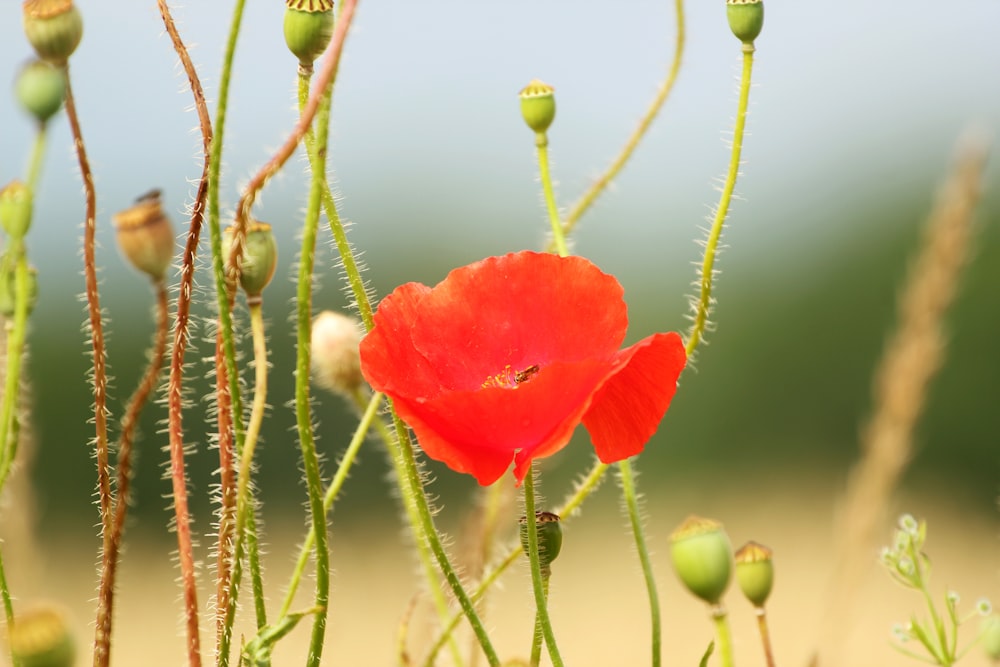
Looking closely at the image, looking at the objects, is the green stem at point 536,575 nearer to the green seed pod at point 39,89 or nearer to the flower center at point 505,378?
the flower center at point 505,378

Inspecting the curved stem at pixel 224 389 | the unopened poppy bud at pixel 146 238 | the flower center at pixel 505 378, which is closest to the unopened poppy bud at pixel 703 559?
the flower center at pixel 505 378

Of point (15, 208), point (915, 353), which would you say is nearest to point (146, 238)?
point (15, 208)

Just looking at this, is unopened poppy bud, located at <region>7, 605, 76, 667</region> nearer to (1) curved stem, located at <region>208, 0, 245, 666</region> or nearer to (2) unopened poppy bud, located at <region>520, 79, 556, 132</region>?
(1) curved stem, located at <region>208, 0, 245, 666</region>

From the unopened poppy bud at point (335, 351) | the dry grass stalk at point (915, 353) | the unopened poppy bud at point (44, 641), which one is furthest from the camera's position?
the dry grass stalk at point (915, 353)

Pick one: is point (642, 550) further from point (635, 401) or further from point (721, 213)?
point (721, 213)

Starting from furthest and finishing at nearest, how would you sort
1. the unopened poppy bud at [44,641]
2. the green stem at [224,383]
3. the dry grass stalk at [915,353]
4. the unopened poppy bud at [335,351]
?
the dry grass stalk at [915,353]
the unopened poppy bud at [335,351]
the green stem at [224,383]
the unopened poppy bud at [44,641]
